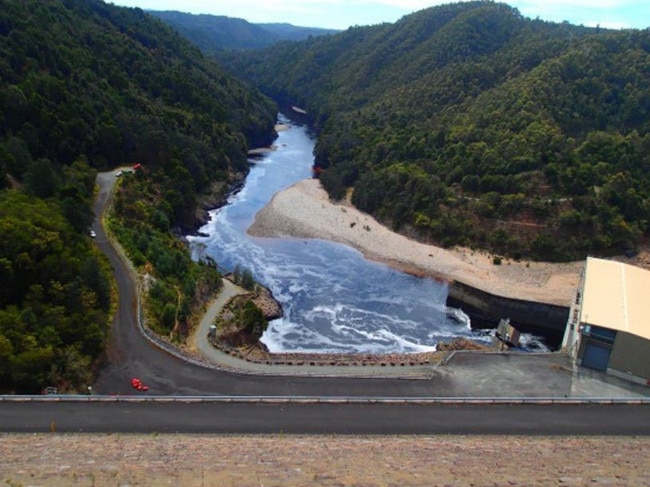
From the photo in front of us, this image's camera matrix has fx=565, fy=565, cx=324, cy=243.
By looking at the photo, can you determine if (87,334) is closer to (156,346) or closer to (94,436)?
(156,346)

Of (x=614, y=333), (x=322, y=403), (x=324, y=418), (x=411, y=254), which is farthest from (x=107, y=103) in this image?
(x=614, y=333)

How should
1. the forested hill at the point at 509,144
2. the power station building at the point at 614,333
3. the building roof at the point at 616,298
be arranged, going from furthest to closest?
the forested hill at the point at 509,144 → the building roof at the point at 616,298 → the power station building at the point at 614,333

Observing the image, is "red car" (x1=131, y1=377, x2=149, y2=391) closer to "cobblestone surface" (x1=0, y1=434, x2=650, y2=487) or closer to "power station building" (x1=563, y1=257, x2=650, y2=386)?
"cobblestone surface" (x1=0, y1=434, x2=650, y2=487)

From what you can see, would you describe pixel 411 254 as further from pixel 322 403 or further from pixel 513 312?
pixel 322 403

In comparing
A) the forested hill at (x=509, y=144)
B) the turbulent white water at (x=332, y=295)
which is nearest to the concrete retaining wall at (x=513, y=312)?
the turbulent white water at (x=332, y=295)

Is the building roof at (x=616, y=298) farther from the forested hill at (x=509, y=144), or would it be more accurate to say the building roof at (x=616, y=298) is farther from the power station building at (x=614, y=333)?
the forested hill at (x=509, y=144)

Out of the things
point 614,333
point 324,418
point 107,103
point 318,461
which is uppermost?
point 107,103

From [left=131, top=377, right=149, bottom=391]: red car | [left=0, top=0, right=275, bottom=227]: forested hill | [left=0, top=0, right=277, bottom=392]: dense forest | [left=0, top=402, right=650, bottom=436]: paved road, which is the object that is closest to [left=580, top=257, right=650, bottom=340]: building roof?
[left=0, top=402, right=650, bottom=436]: paved road
